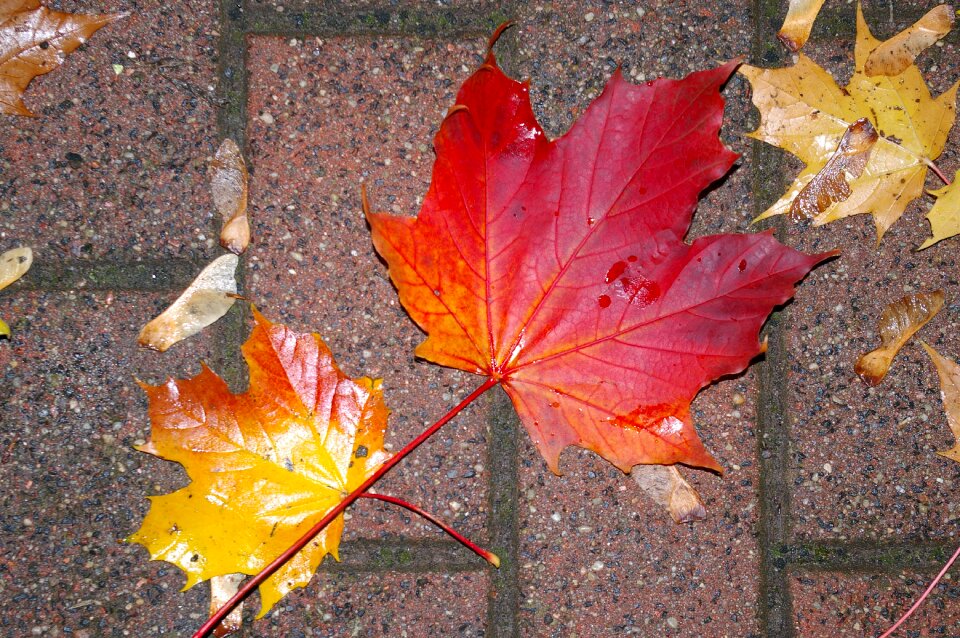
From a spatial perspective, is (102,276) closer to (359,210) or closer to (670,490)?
(359,210)

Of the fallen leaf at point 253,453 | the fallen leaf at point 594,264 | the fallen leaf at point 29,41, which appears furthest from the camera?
the fallen leaf at point 29,41

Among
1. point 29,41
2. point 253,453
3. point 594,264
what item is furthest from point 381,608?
point 29,41

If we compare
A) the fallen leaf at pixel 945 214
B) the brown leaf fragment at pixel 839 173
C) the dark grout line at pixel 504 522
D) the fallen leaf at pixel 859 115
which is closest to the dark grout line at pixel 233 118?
the dark grout line at pixel 504 522

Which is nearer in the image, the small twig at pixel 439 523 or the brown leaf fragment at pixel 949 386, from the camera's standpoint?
the small twig at pixel 439 523

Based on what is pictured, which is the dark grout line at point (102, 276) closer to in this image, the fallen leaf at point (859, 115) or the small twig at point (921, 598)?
the fallen leaf at point (859, 115)

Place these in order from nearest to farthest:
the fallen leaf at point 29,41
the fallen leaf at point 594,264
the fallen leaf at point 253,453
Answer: the fallen leaf at point 594,264, the fallen leaf at point 253,453, the fallen leaf at point 29,41

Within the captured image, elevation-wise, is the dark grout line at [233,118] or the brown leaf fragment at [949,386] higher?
the dark grout line at [233,118]

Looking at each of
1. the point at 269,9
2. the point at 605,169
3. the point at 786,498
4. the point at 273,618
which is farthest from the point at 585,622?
the point at 269,9

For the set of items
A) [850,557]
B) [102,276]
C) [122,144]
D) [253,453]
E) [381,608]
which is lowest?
[381,608]
